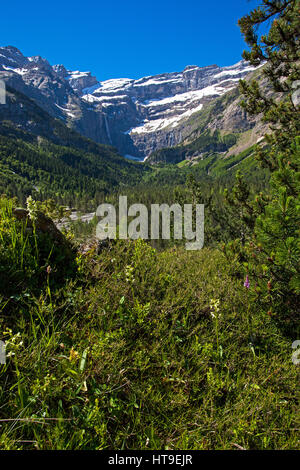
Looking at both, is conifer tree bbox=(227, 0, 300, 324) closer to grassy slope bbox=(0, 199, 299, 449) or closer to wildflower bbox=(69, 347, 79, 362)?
grassy slope bbox=(0, 199, 299, 449)

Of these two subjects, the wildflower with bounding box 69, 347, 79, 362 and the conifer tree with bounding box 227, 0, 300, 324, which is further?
the conifer tree with bounding box 227, 0, 300, 324

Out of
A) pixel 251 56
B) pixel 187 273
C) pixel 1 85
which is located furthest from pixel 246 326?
pixel 251 56

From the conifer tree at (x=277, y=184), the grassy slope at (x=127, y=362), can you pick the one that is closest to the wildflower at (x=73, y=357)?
the grassy slope at (x=127, y=362)

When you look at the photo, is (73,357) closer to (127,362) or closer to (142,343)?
(127,362)

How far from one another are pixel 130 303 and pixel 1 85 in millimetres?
4017

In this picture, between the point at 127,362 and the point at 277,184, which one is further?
the point at 277,184

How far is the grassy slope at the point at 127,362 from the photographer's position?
208 cm

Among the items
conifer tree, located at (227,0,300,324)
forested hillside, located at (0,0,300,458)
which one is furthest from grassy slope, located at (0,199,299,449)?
conifer tree, located at (227,0,300,324)

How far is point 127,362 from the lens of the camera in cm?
269

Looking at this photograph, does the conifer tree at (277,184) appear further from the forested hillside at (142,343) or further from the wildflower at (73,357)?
the wildflower at (73,357)

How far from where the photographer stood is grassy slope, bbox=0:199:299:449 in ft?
6.82

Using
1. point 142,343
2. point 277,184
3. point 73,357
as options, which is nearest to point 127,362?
point 142,343

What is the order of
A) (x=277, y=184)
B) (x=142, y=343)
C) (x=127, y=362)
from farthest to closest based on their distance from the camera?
(x=277, y=184) → (x=142, y=343) → (x=127, y=362)

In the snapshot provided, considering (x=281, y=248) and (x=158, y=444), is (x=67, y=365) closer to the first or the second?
(x=158, y=444)
